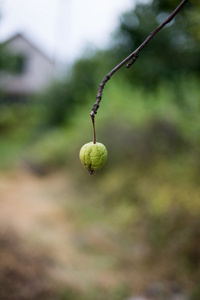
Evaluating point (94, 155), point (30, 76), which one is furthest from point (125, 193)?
point (30, 76)

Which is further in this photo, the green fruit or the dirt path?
the dirt path

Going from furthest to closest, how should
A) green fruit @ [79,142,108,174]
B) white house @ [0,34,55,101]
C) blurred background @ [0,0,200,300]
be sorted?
white house @ [0,34,55,101]
blurred background @ [0,0,200,300]
green fruit @ [79,142,108,174]

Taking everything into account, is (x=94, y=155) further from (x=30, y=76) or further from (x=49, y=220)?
(x=30, y=76)

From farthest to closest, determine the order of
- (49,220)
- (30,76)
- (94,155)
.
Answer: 1. (30,76)
2. (49,220)
3. (94,155)

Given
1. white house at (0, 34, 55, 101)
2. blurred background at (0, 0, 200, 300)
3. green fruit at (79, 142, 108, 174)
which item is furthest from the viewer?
white house at (0, 34, 55, 101)

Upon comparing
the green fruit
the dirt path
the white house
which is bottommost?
the green fruit

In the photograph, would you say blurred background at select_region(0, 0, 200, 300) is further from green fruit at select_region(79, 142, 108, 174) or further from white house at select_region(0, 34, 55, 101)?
white house at select_region(0, 34, 55, 101)

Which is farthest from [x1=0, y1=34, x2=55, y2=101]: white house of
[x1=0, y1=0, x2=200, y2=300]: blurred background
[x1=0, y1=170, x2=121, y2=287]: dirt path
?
[x1=0, y1=170, x2=121, y2=287]: dirt path

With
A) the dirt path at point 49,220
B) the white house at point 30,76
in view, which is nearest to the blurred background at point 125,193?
the dirt path at point 49,220

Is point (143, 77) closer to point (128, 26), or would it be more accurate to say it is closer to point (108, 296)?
point (128, 26)
